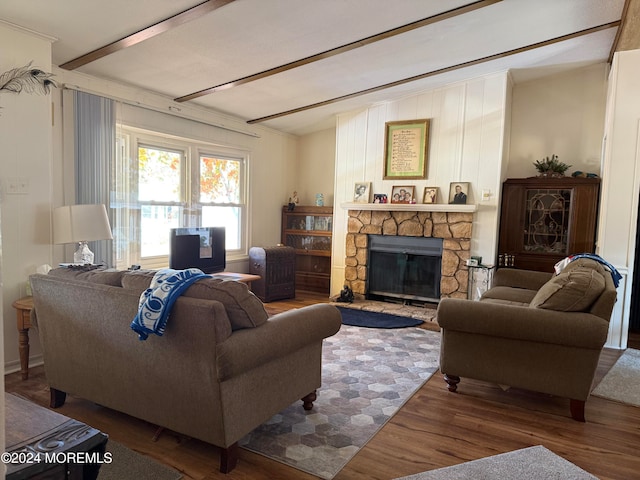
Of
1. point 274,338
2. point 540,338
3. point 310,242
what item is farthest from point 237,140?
point 540,338

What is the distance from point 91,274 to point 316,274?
4526 millimetres

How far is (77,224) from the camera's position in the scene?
328cm

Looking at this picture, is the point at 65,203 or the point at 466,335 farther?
the point at 65,203

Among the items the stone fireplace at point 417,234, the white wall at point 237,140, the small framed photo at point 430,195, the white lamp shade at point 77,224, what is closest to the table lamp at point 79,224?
the white lamp shade at point 77,224

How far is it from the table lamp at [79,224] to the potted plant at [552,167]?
4.82 metres

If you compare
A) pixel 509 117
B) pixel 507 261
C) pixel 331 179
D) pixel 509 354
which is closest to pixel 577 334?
pixel 509 354

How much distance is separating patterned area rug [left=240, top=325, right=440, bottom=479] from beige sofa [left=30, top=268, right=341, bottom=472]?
18 cm

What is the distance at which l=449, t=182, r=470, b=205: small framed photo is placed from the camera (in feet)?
17.9

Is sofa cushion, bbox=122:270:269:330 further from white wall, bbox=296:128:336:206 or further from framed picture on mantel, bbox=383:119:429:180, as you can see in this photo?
white wall, bbox=296:128:336:206

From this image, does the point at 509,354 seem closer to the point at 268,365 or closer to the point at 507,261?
the point at 268,365

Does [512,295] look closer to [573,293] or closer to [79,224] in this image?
[573,293]

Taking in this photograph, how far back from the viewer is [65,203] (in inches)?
152

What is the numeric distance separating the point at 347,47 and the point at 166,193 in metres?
2.65

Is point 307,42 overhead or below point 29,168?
overhead
